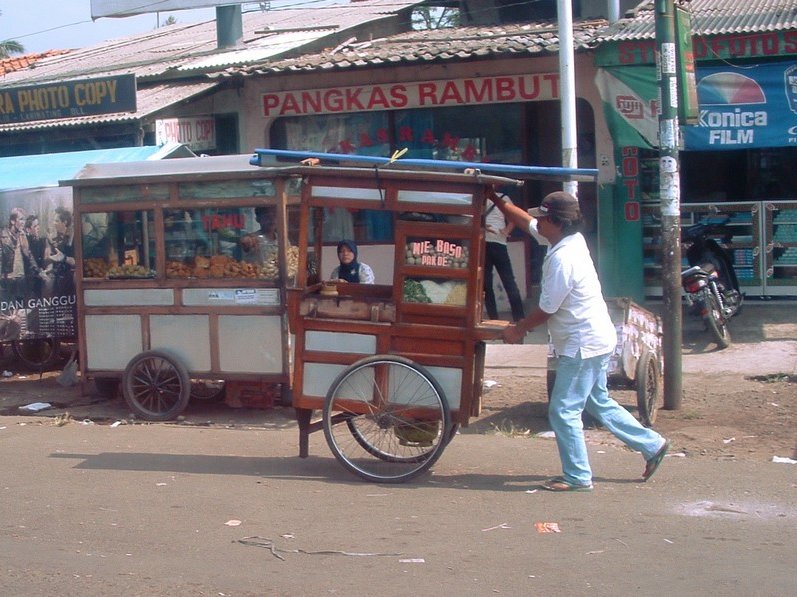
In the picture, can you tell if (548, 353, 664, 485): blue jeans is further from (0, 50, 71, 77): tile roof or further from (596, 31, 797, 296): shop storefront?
(0, 50, 71, 77): tile roof

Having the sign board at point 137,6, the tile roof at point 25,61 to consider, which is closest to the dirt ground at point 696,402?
the sign board at point 137,6

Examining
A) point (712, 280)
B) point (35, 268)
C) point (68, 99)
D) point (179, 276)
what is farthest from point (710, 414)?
point (68, 99)

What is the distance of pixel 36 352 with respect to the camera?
11.6 metres

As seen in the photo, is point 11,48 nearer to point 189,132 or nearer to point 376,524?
point 189,132

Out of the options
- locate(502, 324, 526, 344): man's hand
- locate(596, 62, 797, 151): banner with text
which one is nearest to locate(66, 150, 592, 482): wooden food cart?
locate(502, 324, 526, 344): man's hand

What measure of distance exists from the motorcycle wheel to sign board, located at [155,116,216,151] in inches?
281

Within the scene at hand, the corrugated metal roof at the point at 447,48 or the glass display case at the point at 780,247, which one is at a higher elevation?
the corrugated metal roof at the point at 447,48

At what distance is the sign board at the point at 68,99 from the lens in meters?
13.2

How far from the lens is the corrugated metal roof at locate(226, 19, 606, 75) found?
38.7 ft

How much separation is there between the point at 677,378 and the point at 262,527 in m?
4.06

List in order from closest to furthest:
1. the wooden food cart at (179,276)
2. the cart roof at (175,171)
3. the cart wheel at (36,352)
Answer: the cart roof at (175,171), the wooden food cart at (179,276), the cart wheel at (36,352)

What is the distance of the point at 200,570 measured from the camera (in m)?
5.04

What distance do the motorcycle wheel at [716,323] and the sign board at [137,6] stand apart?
32.3ft

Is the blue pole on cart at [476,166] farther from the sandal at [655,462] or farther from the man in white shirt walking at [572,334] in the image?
the sandal at [655,462]
